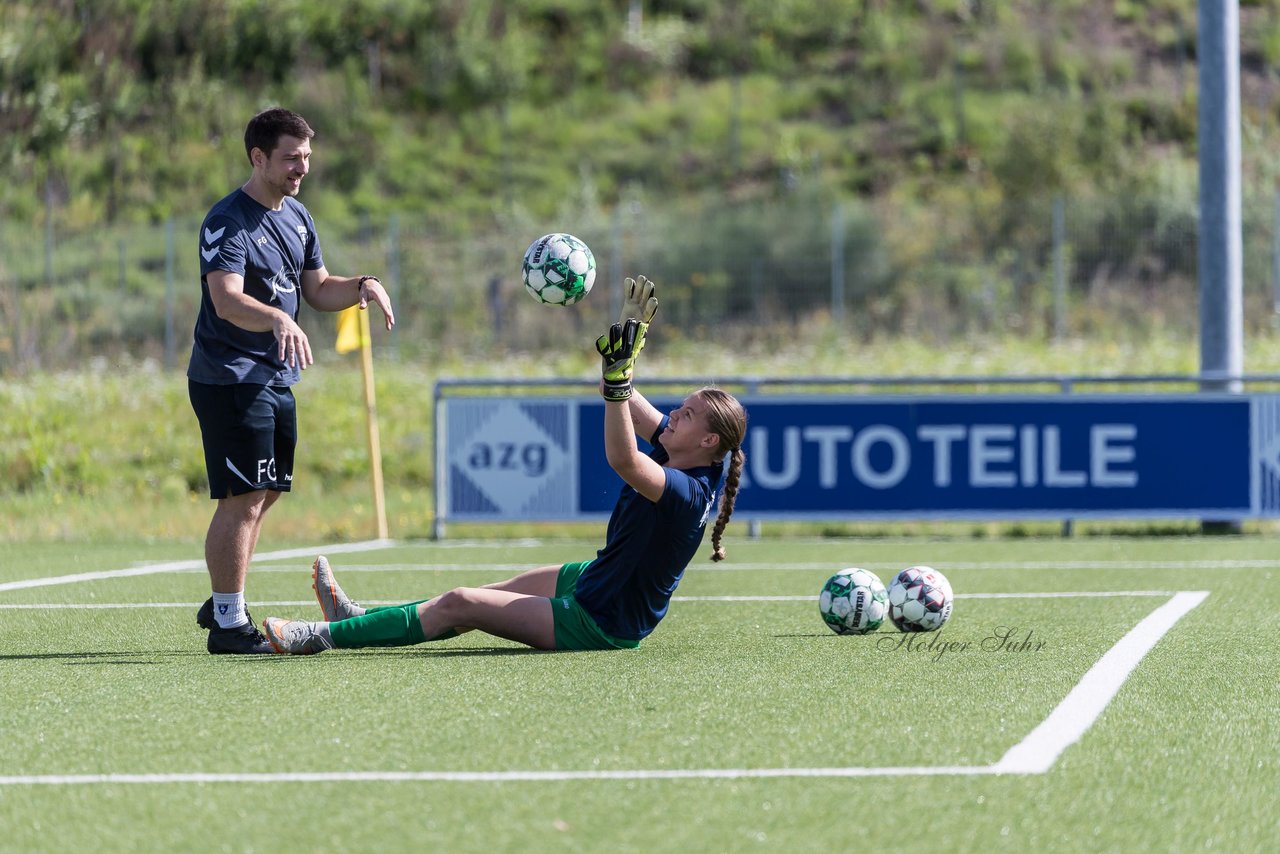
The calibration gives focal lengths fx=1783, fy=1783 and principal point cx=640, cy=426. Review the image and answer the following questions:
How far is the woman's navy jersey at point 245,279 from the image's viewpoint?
23.2 feet

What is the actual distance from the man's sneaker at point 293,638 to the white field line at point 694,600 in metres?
2.22

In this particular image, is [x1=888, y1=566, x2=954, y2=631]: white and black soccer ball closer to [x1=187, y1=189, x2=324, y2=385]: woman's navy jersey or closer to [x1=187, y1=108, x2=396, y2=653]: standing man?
[x1=187, y1=108, x2=396, y2=653]: standing man

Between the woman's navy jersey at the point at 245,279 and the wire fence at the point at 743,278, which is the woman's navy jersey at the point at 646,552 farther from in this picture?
the wire fence at the point at 743,278

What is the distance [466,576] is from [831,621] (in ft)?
12.9

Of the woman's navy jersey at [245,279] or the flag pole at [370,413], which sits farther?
the flag pole at [370,413]

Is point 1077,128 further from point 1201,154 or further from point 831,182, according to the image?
point 1201,154

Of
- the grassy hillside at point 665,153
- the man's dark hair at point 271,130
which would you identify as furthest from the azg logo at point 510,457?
the grassy hillside at point 665,153

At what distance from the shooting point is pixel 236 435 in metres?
7.09

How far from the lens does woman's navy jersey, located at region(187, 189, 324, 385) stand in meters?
7.07

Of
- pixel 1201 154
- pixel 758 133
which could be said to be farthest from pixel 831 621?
pixel 758 133

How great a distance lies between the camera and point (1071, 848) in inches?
148

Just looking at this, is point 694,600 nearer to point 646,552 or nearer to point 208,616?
point 646,552

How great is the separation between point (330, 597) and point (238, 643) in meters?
0.42

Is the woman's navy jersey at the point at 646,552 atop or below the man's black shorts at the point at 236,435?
below
